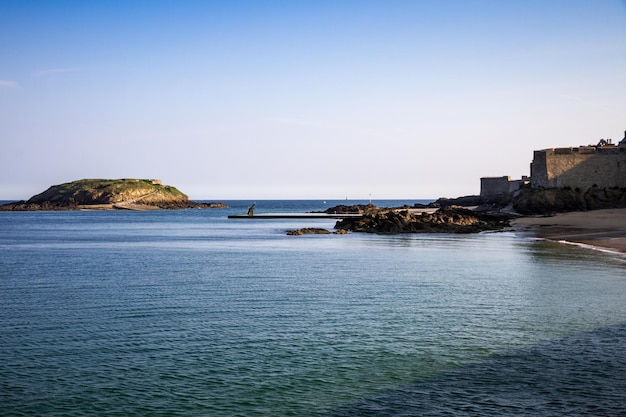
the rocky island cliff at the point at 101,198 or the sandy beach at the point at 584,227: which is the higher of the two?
the rocky island cliff at the point at 101,198

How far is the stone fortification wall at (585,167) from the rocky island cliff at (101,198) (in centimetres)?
12886

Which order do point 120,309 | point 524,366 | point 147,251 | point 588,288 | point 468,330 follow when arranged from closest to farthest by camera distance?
point 524,366 < point 468,330 < point 120,309 < point 588,288 < point 147,251

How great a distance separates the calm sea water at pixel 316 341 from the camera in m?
10.5

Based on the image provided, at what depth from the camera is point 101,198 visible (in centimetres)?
18000

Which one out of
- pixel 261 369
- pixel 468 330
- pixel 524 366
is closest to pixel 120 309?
pixel 261 369

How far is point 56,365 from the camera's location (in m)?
12.5

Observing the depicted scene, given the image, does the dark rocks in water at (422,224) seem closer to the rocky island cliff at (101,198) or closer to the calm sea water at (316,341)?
the calm sea water at (316,341)

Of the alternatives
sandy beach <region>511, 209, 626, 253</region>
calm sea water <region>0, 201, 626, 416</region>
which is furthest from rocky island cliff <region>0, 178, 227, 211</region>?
calm sea water <region>0, 201, 626, 416</region>

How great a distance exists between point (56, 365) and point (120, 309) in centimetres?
620

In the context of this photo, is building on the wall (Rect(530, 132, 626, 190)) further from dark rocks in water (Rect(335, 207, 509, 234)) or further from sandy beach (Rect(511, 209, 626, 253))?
dark rocks in water (Rect(335, 207, 509, 234))

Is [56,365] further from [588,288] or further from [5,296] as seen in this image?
[588,288]

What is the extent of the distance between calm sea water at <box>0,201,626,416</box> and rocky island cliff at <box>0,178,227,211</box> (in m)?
154

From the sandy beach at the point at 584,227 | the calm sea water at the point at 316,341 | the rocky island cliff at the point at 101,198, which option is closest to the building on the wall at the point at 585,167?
the sandy beach at the point at 584,227

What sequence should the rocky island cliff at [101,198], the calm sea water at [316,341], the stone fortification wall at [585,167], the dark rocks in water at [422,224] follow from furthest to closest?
the rocky island cliff at [101,198]
the stone fortification wall at [585,167]
the dark rocks in water at [422,224]
the calm sea water at [316,341]
